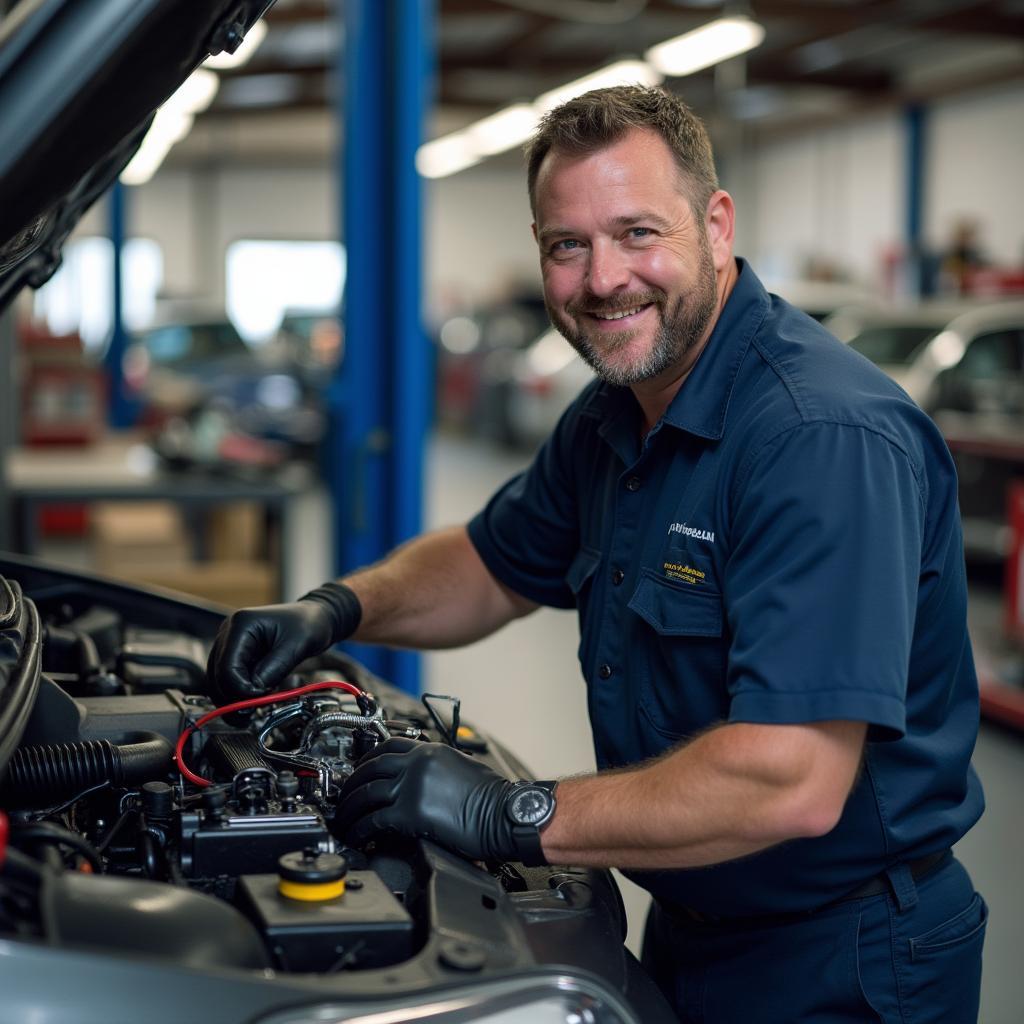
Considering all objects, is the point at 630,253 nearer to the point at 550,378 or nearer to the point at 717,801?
the point at 717,801

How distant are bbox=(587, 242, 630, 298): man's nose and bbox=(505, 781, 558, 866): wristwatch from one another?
0.65 m

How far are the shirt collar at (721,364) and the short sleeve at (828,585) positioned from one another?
0.62 feet

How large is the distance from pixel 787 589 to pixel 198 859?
658mm

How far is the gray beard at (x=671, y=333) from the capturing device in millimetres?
1662

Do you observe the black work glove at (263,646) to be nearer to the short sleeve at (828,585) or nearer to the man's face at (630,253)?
the man's face at (630,253)

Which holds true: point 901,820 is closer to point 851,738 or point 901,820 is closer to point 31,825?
point 851,738

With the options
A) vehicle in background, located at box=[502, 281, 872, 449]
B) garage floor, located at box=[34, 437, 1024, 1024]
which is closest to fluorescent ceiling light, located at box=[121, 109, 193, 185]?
vehicle in background, located at box=[502, 281, 872, 449]

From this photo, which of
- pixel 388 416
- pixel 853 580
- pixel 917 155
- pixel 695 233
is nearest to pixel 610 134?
pixel 695 233

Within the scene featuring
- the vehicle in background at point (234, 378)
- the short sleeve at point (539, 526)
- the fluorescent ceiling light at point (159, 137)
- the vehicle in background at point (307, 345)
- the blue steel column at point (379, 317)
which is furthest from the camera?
the vehicle in background at point (307, 345)

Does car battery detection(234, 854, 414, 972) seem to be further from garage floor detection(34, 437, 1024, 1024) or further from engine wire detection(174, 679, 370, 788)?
garage floor detection(34, 437, 1024, 1024)

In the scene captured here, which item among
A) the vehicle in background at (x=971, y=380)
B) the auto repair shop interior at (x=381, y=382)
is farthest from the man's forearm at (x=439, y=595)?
the vehicle in background at (x=971, y=380)

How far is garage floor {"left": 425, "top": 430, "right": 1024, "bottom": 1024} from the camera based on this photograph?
9.74 ft

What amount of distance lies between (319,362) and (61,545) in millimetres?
4734

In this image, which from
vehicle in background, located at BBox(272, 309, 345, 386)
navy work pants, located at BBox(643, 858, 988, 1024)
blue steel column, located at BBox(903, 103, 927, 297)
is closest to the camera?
navy work pants, located at BBox(643, 858, 988, 1024)
